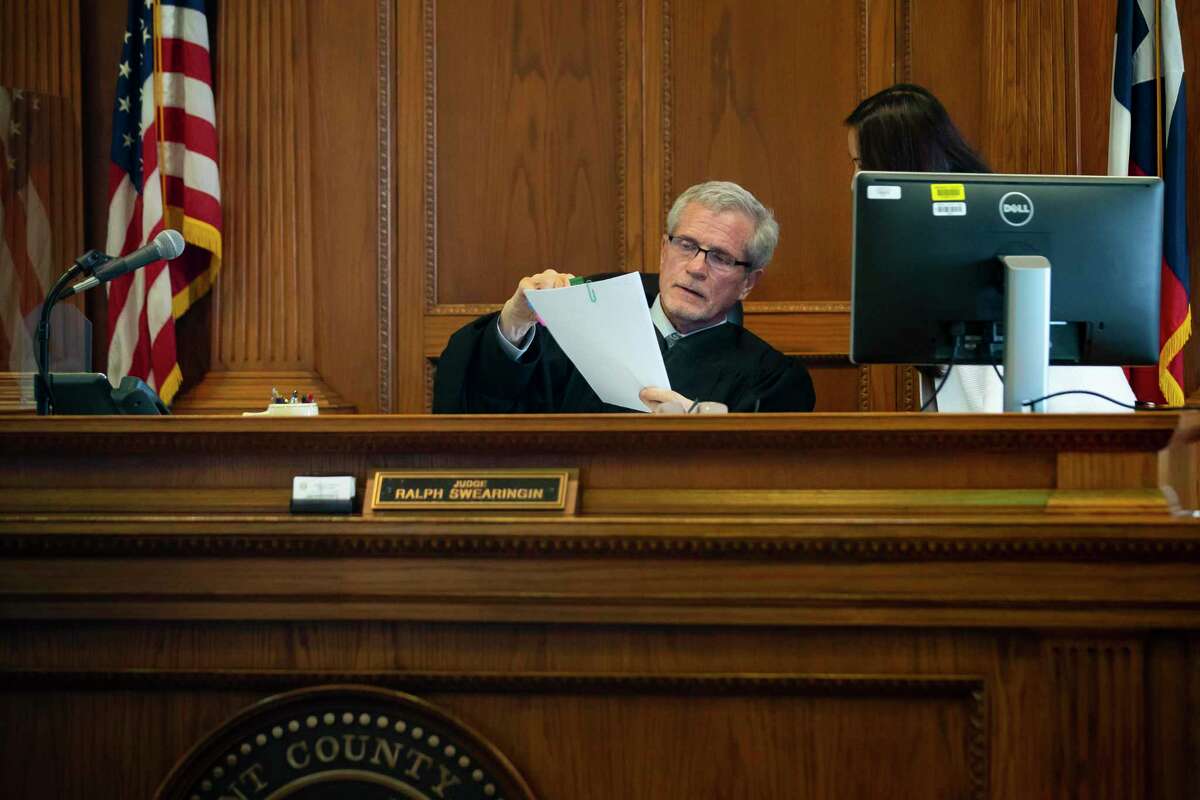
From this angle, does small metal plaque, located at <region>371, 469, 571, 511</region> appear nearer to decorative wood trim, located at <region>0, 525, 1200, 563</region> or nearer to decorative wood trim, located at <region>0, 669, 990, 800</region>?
decorative wood trim, located at <region>0, 525, 1200, 563</region>

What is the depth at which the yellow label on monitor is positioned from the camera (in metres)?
1.99

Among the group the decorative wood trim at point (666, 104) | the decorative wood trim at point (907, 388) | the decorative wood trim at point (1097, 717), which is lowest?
the decorative wood trim at point (1097, 717)

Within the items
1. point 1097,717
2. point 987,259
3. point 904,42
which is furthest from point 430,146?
point 1097,717

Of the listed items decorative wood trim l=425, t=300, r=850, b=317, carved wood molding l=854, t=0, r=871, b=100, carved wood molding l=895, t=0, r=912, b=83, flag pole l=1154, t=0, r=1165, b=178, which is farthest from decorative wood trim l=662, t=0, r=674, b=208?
flag pole l=1154, t=0, r=1165, b=178

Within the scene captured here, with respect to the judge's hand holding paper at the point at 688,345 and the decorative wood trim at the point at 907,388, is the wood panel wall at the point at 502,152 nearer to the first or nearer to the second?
the decorative wood trim at the point at 907,388

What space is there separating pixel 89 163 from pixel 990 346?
2.96m

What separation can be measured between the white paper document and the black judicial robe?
1.46 ft

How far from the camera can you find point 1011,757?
1.49m

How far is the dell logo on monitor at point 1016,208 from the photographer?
2.00 meters

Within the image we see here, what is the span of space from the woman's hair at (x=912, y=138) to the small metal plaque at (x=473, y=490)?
1500 mm

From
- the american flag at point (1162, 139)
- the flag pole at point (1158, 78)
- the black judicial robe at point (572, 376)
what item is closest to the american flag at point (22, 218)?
the black judicial robe at point (572, 376)

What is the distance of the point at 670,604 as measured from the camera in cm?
154

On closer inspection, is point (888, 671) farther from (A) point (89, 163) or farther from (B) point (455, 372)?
(A) point (89, 163)

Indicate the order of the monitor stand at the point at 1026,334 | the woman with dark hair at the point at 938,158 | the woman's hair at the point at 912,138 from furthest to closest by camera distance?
1. the woman's hair at the point at 912,138
2. the woman with dark hair at the point at 938,158
3. the monitor stand at the point at 1026,334
